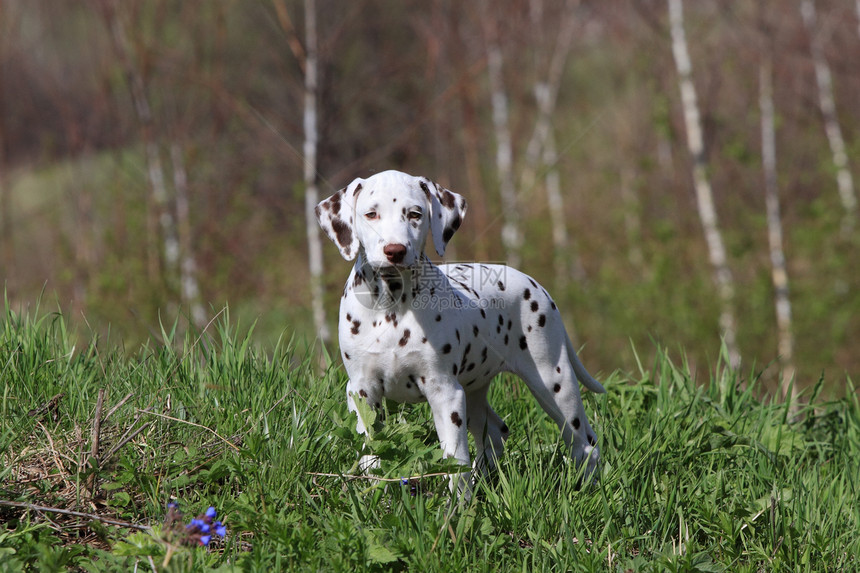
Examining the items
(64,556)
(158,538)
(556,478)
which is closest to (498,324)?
(556,478)

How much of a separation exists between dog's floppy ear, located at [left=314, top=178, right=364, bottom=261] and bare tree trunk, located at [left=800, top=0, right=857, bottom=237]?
1322 centimetres

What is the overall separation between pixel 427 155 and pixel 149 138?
7.27m

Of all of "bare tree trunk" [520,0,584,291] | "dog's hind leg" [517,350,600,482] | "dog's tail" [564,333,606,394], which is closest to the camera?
"dog's hind leg" [517,350,600,482]

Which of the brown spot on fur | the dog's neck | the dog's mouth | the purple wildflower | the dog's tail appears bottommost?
the dog's tail

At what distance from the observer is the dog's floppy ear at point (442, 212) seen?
375 centimetres

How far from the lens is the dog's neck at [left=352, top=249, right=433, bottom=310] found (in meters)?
3.72

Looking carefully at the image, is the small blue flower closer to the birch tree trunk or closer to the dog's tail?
the dog's tail

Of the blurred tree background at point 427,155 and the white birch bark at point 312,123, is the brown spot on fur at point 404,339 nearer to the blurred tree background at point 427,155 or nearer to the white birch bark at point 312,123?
the white birch bark at point 312,123

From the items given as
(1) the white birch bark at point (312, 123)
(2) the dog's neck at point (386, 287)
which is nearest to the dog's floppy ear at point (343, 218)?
(2) the dog's neck at point (386, 287)

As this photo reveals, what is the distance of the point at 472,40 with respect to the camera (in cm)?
1491

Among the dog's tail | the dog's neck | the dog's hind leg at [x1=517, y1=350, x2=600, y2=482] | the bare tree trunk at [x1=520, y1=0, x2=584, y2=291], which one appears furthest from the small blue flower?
the bare tree trunk at [x1=520, y1=0, x2=584, y2=291]

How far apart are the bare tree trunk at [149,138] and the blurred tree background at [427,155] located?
0.05 metres

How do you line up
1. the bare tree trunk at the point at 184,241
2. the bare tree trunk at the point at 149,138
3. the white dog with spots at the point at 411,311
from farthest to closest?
1. the bare tree trunk at the point at 184,241
2. the bare tree trunk at the point at 149,138
3. the white dog with spots at the point at 411,311

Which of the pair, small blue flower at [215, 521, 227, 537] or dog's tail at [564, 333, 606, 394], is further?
dog's tail at [564, 333, 606, 394]
